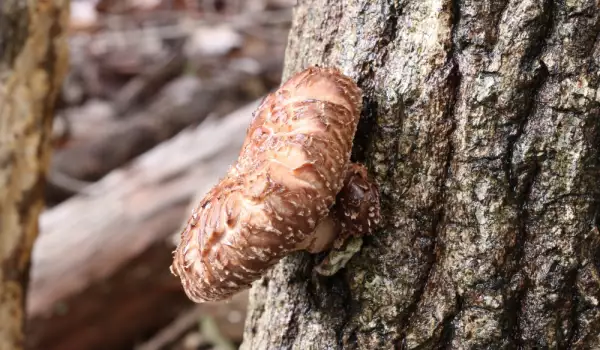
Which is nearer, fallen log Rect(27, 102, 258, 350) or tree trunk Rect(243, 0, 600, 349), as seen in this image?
tree trunk Rect(243, 0, 600, 349)

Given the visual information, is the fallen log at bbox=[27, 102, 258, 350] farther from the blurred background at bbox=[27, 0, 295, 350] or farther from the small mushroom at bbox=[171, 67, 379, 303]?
the small mushroom at bbox=[171, 67, 379, 303]

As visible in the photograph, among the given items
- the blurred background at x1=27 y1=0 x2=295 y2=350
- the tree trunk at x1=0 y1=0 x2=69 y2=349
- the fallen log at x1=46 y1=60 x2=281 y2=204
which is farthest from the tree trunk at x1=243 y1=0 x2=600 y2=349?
the fallen log at x1=46 y1=60 x2=281 y2=204

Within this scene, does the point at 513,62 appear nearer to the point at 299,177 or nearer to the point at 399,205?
the point at 399,205

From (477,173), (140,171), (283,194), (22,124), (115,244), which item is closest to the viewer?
(283,194)

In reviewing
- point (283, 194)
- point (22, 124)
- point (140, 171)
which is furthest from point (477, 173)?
point (140, 171)

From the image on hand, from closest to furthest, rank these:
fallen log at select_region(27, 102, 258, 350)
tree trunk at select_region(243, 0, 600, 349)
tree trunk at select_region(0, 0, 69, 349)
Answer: tree trunk at select_region(243, 0, 600, 349) → tree trunk at select_region(0, 0, 69, 349) → fallen log at select_region(27, 102, 258, 350)

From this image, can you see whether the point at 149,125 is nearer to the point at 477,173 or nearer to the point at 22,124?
the point at 22,124

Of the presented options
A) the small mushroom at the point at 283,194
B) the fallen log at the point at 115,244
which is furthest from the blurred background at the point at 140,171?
the small mushroom at the point at 283,194
